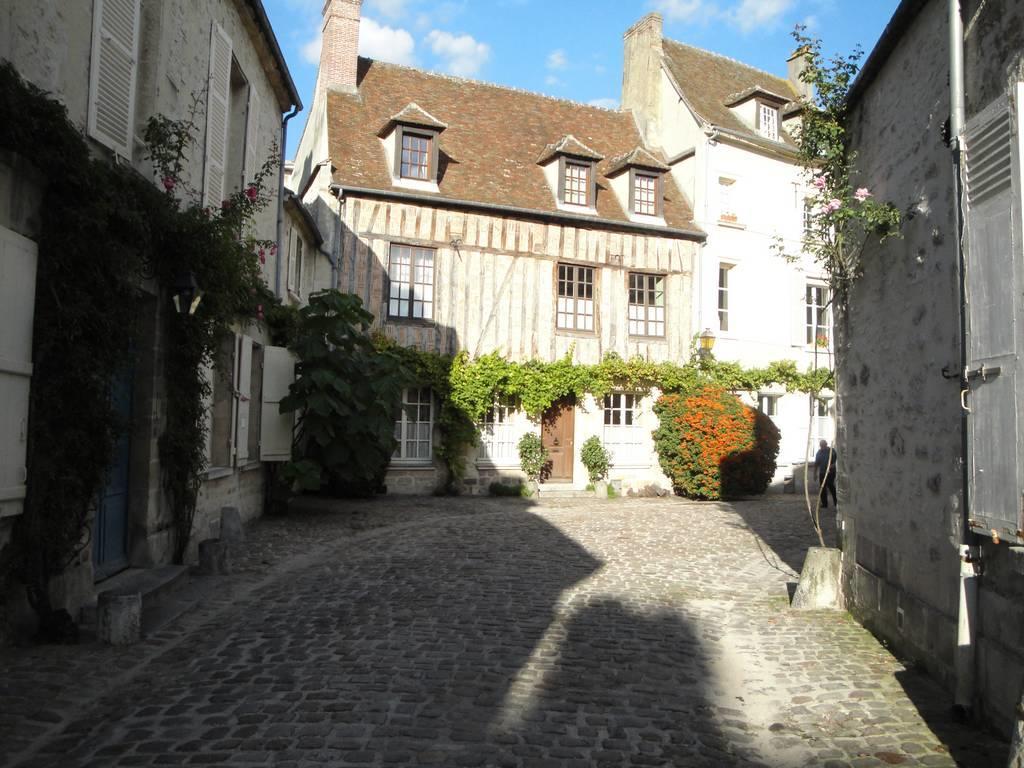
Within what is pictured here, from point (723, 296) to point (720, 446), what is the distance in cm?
397

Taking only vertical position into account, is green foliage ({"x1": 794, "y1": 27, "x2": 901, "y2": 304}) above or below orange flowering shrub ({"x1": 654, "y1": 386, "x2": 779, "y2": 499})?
above

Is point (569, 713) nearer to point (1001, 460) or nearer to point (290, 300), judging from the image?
point (1001, 460)

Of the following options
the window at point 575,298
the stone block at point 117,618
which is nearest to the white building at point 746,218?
the window at point 575,298

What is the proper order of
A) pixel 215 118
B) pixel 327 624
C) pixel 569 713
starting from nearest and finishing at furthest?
pixel 569 713, pixel 327 624, pixel 215 118

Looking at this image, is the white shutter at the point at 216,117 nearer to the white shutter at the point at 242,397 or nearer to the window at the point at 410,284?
the white shutter at the point at 242,397

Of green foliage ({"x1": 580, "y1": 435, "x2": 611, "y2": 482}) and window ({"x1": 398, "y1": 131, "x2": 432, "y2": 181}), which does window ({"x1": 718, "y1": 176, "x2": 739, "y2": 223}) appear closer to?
green foliage ({"x1": 580, "y1": 435, "x2": 611, "y2": 482})

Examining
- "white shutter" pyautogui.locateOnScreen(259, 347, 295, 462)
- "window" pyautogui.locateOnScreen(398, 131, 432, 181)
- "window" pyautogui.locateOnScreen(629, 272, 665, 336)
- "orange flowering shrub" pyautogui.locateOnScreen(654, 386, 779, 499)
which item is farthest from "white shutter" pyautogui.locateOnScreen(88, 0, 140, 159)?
"window" pyautogui.locateOnScreen(629, 272, 665, 336)

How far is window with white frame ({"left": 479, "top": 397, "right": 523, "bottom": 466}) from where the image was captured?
53.2 feet

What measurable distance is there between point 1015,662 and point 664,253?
14.5 metres

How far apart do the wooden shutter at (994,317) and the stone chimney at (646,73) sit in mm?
16354

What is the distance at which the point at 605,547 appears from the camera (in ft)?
31.7

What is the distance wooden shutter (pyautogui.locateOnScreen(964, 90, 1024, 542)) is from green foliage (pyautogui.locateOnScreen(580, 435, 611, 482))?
12.6 m

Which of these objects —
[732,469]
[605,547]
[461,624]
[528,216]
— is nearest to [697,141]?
[528,216]

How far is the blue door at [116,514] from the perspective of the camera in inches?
243
